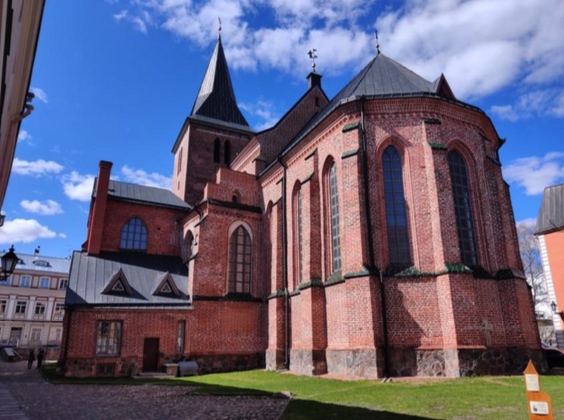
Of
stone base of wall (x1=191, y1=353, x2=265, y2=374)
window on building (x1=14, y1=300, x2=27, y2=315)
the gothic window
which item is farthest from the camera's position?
window on building (x1=14, y1=300, x2=27, y2=315)

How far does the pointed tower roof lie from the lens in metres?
33.5

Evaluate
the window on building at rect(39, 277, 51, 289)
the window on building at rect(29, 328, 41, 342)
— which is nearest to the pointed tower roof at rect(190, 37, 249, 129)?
A: the window on building at rect(39, 277, 51, 289)

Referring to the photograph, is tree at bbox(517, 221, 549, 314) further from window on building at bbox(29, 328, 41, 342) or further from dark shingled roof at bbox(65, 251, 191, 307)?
window on building at bbox(29, 328, 41, 342)

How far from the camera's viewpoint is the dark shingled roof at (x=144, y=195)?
26875 millimetres

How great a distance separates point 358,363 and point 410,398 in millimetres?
4704

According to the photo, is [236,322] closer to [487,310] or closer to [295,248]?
[295,248]

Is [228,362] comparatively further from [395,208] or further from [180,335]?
[395,208]

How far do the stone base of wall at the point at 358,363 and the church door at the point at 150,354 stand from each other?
923 cm

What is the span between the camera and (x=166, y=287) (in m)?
21.6

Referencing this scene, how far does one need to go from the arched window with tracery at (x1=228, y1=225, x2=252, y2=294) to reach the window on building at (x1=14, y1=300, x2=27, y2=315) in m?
44.2

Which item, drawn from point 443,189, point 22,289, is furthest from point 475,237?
point 22,289

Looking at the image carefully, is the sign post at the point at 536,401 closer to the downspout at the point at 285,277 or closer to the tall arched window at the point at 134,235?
the downspout at the point at 285,277

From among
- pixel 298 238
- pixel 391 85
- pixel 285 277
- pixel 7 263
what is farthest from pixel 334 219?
pixel 7 263

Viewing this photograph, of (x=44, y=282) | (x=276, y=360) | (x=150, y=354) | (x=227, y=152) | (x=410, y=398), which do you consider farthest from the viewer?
(x=44, y=282)
